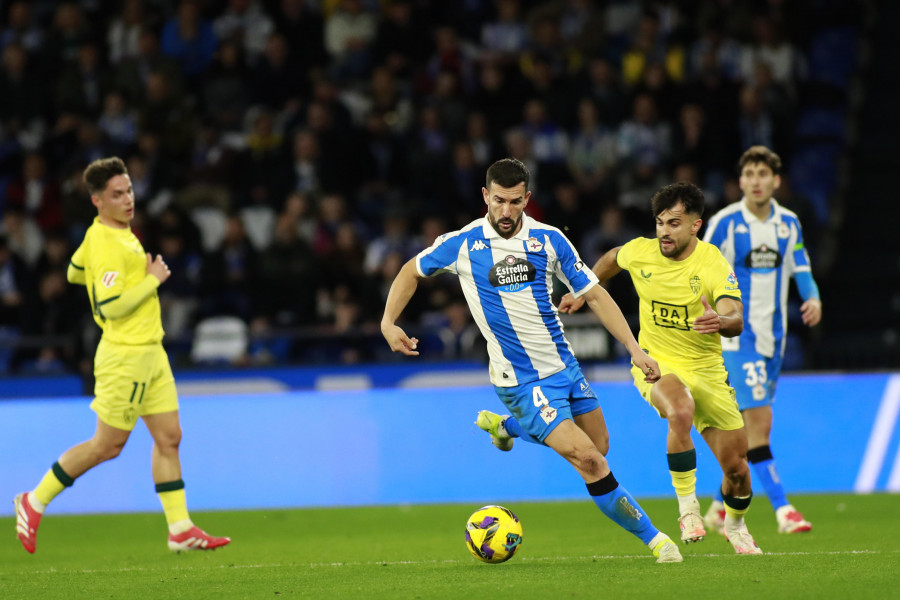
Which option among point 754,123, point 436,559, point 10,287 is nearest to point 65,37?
point 10,287

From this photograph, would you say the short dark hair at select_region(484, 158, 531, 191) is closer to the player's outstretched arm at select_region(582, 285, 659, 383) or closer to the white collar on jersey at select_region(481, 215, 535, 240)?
the white collar on jersey at select_region(481, 215, 535, 240)

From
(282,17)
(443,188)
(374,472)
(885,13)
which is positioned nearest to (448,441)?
(374,472)

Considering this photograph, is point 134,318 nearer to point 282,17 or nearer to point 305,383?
point 305,383

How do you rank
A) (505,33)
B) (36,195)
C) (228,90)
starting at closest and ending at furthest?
(36,195), (228,90), (505,33)

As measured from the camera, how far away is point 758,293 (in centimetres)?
873

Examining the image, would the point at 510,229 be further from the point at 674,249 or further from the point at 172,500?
the point at 172,500

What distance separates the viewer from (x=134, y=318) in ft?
26.3

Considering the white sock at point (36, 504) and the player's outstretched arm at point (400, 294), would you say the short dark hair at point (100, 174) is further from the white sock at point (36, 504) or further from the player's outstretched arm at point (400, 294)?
the player's outstretched arm at point (400, 294)

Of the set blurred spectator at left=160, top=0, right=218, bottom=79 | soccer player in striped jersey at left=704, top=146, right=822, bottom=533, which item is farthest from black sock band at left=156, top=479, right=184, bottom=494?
blurred spectator at left=160, top=0, right=218, bottom=79

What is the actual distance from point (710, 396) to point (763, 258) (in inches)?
67.3

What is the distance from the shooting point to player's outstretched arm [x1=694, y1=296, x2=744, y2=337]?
683 centimetres

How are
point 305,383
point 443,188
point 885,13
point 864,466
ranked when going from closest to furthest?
point 864,466 → point 305,383 → point 443,188 → point 885,13

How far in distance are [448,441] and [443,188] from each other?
4.33 meters

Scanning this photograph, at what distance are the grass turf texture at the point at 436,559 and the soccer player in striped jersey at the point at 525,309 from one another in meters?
0.65
